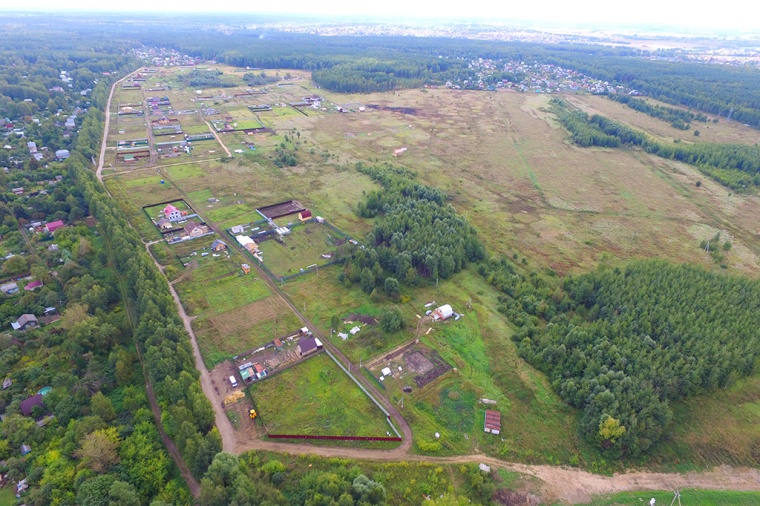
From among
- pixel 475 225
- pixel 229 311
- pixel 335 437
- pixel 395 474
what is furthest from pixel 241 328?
pixel 475 225

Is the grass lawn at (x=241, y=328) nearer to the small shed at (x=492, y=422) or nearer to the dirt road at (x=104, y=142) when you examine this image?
the small shed at (x=492, y=422)

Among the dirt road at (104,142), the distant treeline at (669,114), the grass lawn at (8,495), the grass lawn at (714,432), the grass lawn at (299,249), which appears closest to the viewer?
the grass lawn at (8,495)

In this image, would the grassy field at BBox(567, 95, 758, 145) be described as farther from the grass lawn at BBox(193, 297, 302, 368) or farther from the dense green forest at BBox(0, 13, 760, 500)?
the grass lawn at BBox(193, 297, 302, 368)

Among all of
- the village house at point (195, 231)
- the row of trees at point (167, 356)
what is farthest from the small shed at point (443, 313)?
the village house at point (195, 231)

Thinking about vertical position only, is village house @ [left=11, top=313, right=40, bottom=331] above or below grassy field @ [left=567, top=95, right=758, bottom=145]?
below

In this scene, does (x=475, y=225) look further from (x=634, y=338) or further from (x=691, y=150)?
(x=691, y=150)

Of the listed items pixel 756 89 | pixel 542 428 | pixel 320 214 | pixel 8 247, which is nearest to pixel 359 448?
pixel 542 428

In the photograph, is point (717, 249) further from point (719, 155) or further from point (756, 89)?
point (756, 89)

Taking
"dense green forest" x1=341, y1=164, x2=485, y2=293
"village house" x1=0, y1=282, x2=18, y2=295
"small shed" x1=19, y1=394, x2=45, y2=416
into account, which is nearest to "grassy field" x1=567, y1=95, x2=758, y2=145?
"dense green forest" x1=341, y1=164, x2=485, y2=293
